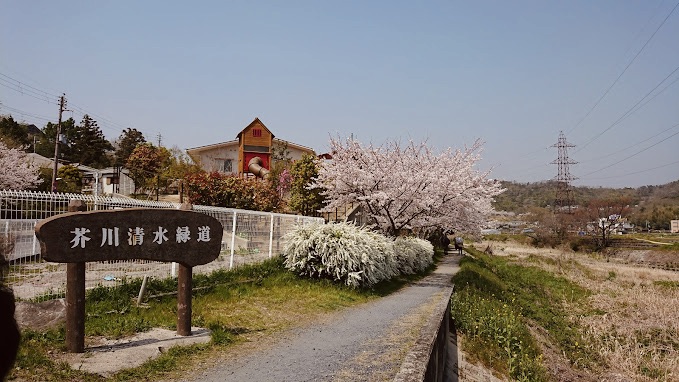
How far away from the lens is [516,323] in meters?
13.2

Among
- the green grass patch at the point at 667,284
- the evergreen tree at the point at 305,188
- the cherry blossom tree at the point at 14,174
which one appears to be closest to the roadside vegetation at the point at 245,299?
the evergreen tree at the point at 305,188

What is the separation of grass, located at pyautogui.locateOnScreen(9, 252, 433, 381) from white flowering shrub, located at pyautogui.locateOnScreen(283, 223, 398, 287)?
304 millimetres

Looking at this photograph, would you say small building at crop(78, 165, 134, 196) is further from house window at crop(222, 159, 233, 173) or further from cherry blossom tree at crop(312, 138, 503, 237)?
cherry blossom tree at crop(312, 138, 503, 237)

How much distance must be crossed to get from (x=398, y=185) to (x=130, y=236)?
1419 cm

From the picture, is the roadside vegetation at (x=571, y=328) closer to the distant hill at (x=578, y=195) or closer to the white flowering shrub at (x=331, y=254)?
the white flowering shrub at (x=331, y=254)

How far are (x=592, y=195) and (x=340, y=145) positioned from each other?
136 m

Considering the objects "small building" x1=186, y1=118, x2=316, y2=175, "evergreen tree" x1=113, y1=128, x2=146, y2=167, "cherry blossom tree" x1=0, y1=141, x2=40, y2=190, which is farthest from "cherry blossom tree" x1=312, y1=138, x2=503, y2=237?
"evergreen tree" x1=113, y1=128, x2=146, y2=167

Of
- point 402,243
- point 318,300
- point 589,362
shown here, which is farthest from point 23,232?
point 402,243

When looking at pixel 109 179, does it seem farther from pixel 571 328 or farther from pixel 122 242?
pixel 122 242

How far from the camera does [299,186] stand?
23.9m

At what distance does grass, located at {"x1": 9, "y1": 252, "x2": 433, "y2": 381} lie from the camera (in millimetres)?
5899

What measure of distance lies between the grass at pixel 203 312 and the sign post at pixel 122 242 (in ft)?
1.76

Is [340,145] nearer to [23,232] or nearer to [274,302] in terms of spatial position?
[274,302]

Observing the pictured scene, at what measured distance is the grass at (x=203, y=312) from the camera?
232 inches
